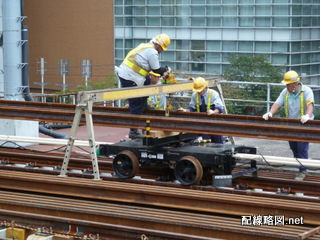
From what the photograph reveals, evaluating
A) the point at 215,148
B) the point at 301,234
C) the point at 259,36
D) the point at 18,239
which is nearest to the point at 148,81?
the point at 215,148

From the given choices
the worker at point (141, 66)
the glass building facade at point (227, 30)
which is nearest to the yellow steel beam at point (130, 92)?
the worker at point (141, 66)

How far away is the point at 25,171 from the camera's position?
12.0 meters

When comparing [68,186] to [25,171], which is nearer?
[68,186]

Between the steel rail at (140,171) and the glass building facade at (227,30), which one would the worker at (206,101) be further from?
the glass building facade at (227,30)

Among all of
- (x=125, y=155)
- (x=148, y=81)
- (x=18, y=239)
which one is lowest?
(x=18, y=239)

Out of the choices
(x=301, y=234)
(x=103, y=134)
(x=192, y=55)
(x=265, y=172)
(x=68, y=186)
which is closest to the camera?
(x=301, y=234)

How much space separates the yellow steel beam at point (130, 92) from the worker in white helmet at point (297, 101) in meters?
1.61

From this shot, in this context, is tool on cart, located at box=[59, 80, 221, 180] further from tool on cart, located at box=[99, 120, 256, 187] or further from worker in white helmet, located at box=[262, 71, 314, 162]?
worker in white helmet, located at box=[262, 71, 314, 162]

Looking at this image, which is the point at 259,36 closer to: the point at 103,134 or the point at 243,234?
the point at 103,134

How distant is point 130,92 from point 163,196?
1.85 m

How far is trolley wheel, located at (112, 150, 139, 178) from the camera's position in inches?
428

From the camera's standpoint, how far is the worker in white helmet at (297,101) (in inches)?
454

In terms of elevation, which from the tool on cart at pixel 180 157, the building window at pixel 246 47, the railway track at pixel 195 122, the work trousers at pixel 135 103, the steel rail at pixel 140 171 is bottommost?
the steel rail at pixel 140 171

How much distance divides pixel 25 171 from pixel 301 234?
5.60 meters
